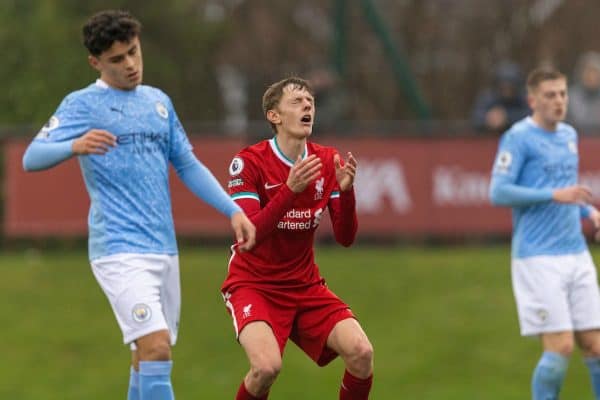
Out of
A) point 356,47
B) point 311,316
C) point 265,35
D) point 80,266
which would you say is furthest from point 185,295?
point 265,35

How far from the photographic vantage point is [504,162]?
30.9 feet

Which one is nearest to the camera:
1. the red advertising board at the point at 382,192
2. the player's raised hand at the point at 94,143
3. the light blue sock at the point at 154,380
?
the player's raised hand at the point at 94,143

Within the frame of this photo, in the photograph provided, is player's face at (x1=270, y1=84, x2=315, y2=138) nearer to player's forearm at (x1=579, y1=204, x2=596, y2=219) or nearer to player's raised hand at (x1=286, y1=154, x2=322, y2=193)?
player's raised hand at (x1=286, y1=154, x2=322, y2=193)

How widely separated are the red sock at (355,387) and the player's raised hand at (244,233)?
3.45ft

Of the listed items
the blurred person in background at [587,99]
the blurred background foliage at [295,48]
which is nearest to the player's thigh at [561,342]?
the blurred person in background at [587,99]

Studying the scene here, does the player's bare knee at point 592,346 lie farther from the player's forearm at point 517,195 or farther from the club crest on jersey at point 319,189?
the club crest on jersey at point 319,189

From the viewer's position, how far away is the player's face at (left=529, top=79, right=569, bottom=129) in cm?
943

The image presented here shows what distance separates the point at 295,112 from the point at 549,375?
2641 millimetres

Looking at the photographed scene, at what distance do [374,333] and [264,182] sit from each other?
5631 millimetres

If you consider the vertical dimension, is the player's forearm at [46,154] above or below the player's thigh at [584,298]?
above

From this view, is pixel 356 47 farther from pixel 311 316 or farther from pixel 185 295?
pixel 311 316

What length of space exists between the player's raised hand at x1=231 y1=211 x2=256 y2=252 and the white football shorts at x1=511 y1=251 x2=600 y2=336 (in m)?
2.66

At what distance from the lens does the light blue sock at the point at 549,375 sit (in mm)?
9234

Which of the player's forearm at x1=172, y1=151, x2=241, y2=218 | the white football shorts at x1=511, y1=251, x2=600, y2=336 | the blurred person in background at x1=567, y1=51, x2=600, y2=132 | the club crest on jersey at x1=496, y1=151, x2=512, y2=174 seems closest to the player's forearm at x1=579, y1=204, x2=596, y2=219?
the white football shorts at x1=511, y1=251, x2=600, y2=336
